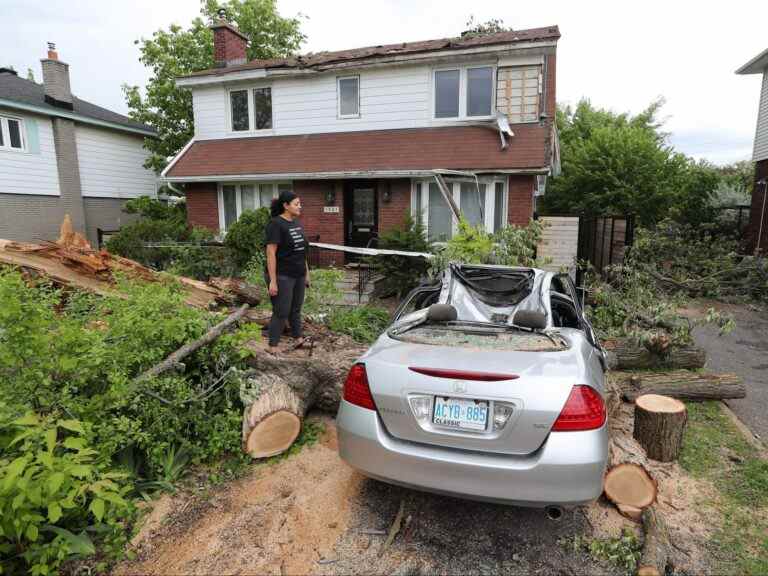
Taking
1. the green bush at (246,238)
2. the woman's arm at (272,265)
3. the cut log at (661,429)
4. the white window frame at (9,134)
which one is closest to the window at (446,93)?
the green bush at (246,238)

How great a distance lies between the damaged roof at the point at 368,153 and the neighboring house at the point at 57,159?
5.80 meters

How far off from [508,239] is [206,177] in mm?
8610

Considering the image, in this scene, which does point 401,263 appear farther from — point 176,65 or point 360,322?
point 176,65

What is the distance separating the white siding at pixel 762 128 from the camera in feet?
47.7

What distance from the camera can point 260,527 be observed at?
9.69 feet

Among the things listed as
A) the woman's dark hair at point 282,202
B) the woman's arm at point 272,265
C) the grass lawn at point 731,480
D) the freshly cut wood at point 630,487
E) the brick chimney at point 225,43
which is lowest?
the grass lawn at point 731,480

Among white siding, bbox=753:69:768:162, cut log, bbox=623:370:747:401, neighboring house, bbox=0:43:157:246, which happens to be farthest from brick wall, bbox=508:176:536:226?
neighboring house, bbox=0:43:157:246

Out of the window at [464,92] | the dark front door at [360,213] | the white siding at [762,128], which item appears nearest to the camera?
the window at [464,92]

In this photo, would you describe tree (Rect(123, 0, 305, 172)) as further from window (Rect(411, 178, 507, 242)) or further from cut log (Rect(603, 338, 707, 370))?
cut log (Rect(603, 338, 707, 370))

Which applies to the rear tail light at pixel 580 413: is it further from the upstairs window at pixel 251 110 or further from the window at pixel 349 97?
the upstairs window at pixel 251 110

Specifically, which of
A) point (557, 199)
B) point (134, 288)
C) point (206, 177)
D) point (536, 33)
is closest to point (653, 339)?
point (134, 288)

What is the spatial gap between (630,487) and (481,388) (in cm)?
141

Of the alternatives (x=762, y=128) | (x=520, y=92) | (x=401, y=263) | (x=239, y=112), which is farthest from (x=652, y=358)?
(x=762, y=128)

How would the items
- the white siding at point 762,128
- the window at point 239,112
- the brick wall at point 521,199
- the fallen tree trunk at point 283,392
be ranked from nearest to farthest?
1. the fallen tree trunk at point 283,392
2. the brick wall at point 521,199
3. the window at point 239,112
4. the white siding at point 762,128
